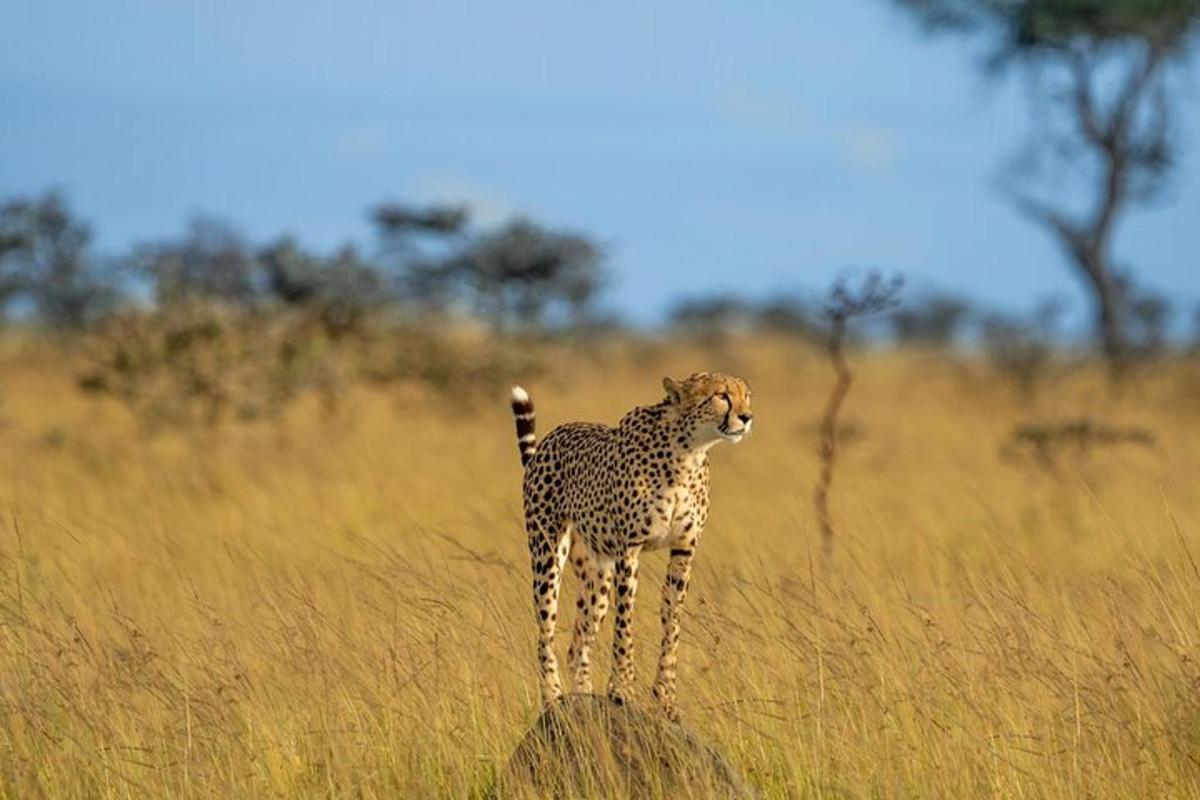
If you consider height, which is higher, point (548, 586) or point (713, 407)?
point (713, 407)

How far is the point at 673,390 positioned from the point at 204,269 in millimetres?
24295

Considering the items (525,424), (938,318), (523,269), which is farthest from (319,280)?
(938,318)

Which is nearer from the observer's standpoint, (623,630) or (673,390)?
(673,390)

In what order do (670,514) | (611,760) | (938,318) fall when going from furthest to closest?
(938,318)
(670,514)
(611,760)

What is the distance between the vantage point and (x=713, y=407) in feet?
16.4

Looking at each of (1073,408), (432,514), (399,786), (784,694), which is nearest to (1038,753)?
(784,694)

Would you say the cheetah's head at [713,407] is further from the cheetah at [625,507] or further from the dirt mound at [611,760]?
the dirt mound at [611,760]

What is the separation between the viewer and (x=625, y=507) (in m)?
5.12

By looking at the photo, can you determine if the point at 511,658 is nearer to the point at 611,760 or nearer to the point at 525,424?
the point at 525,424

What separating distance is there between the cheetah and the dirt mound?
0.52 feet

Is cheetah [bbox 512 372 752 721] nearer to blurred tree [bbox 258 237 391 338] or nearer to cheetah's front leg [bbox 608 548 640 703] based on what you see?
cheetah's front leg [bbox 608 548 640 703]

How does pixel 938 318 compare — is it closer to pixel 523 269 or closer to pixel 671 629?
pixel 523 269

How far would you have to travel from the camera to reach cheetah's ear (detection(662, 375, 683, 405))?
509 centimetres

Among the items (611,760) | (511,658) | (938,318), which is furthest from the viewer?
(938,318)
